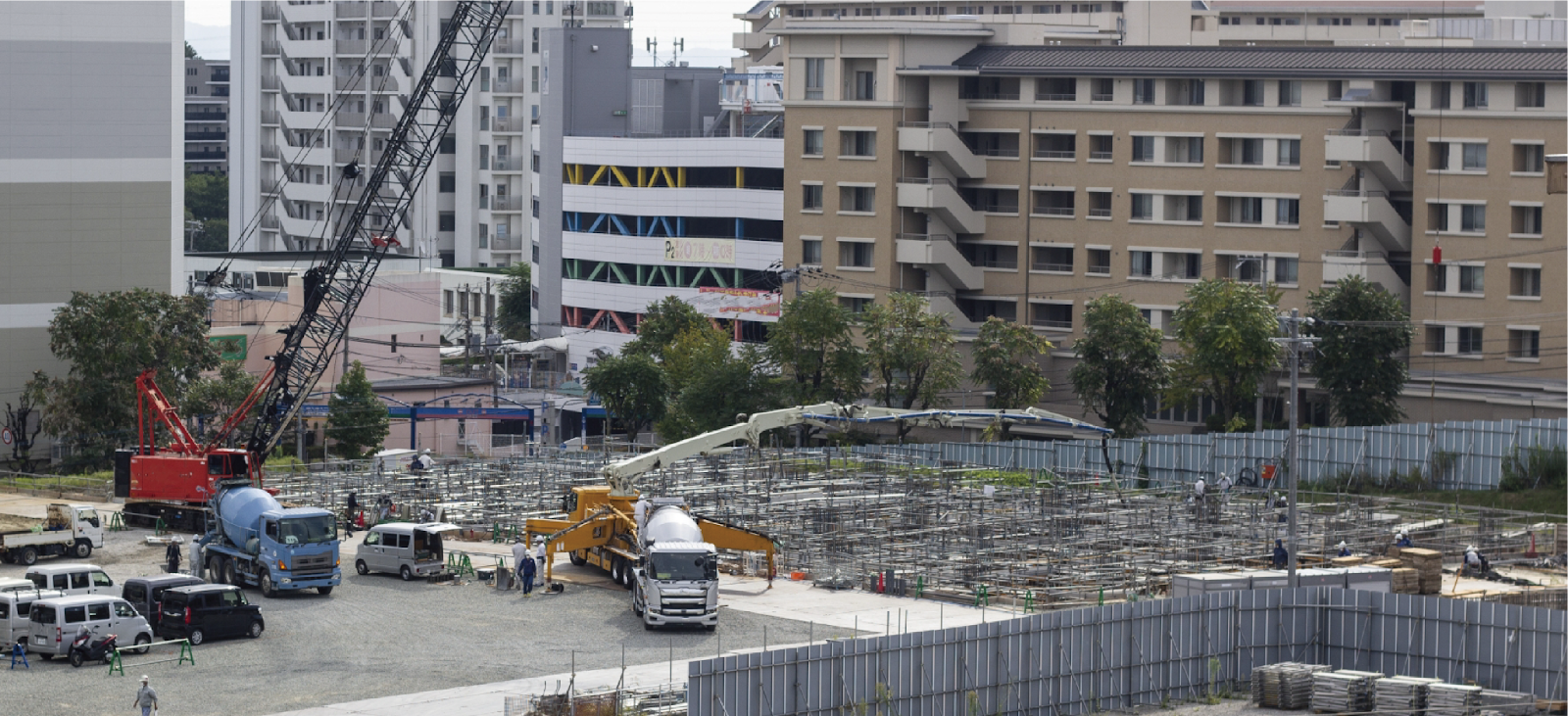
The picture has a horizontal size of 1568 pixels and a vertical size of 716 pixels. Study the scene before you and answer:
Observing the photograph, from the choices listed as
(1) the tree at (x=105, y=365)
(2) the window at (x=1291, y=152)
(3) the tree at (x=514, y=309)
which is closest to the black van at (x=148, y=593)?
(1) the tree at (x=105, y=365)

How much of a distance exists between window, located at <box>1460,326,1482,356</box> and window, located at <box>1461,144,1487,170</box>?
634cm

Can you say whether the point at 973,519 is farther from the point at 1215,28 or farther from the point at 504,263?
the point at 504,263

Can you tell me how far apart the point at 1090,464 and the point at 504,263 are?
3540 inches

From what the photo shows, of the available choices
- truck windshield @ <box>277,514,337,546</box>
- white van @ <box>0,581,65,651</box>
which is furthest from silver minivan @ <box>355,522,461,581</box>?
white van @ <box>0,581,65,651</box>

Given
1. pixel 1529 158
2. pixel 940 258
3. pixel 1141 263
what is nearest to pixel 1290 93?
pixel 1141 263

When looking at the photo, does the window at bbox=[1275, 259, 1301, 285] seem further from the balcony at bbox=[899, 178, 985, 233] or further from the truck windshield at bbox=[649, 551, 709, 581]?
the truck windshield at bbox=[649, 551, 709, 581]

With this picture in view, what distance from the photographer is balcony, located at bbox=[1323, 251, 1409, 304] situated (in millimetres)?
83750

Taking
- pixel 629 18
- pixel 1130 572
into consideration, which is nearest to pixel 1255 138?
pixel 1130 572

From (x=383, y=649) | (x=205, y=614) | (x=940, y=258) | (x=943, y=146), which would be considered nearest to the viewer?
(x=383, y=649)

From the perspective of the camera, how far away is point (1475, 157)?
8031 centimetres

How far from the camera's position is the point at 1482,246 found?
80.8 metres

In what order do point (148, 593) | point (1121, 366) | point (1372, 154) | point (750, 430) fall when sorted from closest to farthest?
1. point (148, 593)
2. point (750, 430)
3. point (1121, 366)
4. point (1372, 154)

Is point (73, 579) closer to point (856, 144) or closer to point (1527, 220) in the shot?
point (856, 144)

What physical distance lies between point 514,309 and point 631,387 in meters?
46.6
